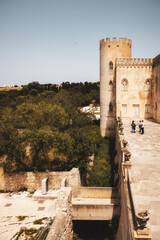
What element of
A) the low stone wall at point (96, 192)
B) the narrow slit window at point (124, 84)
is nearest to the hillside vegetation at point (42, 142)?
the low stone wall at point (96, 192)

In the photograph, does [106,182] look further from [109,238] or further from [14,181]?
[14,181]

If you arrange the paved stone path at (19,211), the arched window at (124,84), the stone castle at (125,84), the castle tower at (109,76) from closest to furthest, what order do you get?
the paved stone path at (19,211), the stone castle at (125,84), the arched window at (124,84), the castle tower at (109,76)

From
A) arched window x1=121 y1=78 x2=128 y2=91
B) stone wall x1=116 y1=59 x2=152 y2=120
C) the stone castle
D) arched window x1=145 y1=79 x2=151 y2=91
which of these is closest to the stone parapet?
the stone castle

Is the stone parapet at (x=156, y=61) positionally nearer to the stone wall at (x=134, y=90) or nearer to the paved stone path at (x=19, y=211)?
the stone wall at (x=134, y=90)

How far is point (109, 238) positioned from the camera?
1236cm

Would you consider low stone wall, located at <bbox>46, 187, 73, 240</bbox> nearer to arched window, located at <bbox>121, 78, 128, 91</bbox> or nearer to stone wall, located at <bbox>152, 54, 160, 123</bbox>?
stone wall, located at <bbox>152, 54, 160, 123</bbox>

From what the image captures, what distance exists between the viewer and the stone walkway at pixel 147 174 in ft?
25.2

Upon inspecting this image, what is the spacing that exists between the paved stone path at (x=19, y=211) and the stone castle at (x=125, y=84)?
16.2m

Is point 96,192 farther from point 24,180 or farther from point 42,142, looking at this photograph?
point 24,180

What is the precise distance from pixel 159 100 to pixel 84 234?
659 inches

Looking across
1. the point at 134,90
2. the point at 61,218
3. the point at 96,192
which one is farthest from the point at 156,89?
the point at 61,218

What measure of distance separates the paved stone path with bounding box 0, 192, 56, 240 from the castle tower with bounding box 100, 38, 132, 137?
16421 mm

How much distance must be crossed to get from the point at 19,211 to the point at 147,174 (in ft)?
28.5

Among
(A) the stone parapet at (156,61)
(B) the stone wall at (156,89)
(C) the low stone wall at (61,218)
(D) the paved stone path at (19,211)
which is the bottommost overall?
(D) the paved stone path at (19,211)
